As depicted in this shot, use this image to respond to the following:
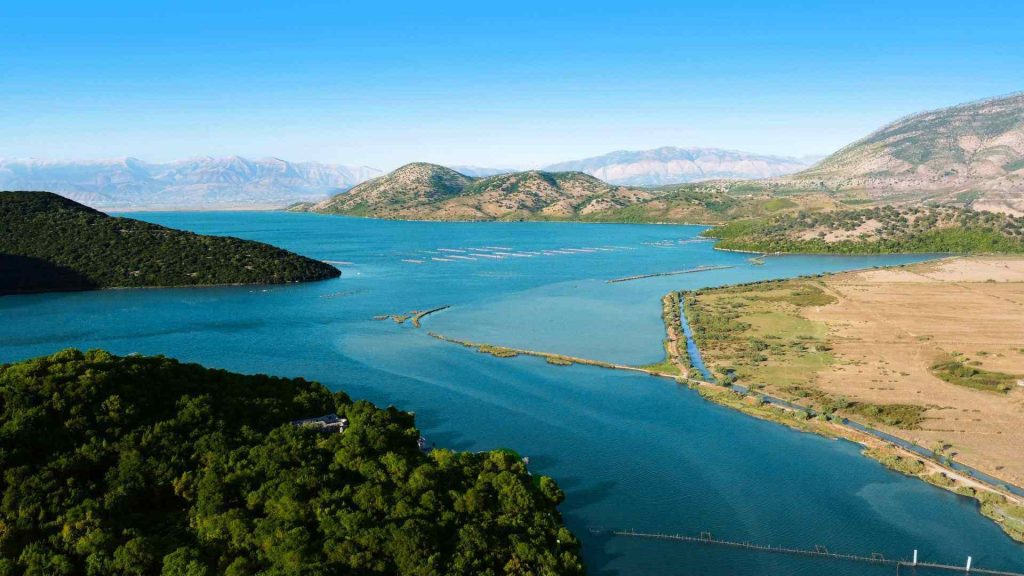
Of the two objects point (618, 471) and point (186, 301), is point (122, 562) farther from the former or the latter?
point (186, 301)

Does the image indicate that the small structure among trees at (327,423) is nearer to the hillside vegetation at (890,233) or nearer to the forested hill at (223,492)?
the forested hill at (223,492)

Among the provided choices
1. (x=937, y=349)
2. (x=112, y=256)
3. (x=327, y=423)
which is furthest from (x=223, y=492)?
(x=112, y=256)

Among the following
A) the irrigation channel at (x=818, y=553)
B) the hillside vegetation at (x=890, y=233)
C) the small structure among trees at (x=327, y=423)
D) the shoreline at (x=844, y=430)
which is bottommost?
the irrigation channel at (x=818, y=553)

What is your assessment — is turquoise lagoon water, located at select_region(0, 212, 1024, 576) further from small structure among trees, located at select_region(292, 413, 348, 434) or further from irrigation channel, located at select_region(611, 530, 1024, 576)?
small structure among trees, located at select_region(292, 413, 348, 434)

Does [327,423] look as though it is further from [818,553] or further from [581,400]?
[818,553]

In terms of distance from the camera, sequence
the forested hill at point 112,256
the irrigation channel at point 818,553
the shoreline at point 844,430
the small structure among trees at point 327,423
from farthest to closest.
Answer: the forested hill at point 112,256 → the small structure among trees at point 327,423 → the shoreline at point 844,430 → the irrigation channel at point 818,553

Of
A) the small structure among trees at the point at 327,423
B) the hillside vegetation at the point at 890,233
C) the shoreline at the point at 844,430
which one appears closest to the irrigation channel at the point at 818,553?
the shoreline at the point at 844,430

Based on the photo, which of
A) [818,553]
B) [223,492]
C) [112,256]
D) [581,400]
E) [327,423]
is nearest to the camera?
[223,492]
